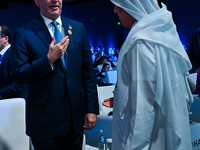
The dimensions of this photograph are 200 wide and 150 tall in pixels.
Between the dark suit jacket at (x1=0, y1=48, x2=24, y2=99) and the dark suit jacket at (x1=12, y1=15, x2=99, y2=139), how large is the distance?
53.1 inches

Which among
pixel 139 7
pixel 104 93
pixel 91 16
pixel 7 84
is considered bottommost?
pixel 104 93

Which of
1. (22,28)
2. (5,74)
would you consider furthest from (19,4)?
(22,28)

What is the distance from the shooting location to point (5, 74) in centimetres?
311

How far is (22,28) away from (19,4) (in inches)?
563

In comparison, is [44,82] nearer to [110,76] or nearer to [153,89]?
[153,89]

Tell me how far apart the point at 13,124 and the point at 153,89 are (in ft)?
4.69

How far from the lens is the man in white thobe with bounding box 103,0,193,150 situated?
4.45 ft

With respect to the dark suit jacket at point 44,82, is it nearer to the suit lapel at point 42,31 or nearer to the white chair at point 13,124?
the suit lapel at point 42,31

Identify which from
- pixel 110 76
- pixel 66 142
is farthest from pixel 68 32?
pixel 110 76

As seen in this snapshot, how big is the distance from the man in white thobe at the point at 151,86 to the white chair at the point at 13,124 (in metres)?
1.15

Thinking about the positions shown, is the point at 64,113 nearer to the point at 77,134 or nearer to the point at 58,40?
the point at 77,134

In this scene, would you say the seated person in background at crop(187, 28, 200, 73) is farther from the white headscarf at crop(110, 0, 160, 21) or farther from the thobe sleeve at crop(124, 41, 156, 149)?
the thobe sleeve at crop(124, 41, 156, 149)

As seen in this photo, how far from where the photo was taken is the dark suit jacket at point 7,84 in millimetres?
3021

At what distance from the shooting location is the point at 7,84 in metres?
3.14
